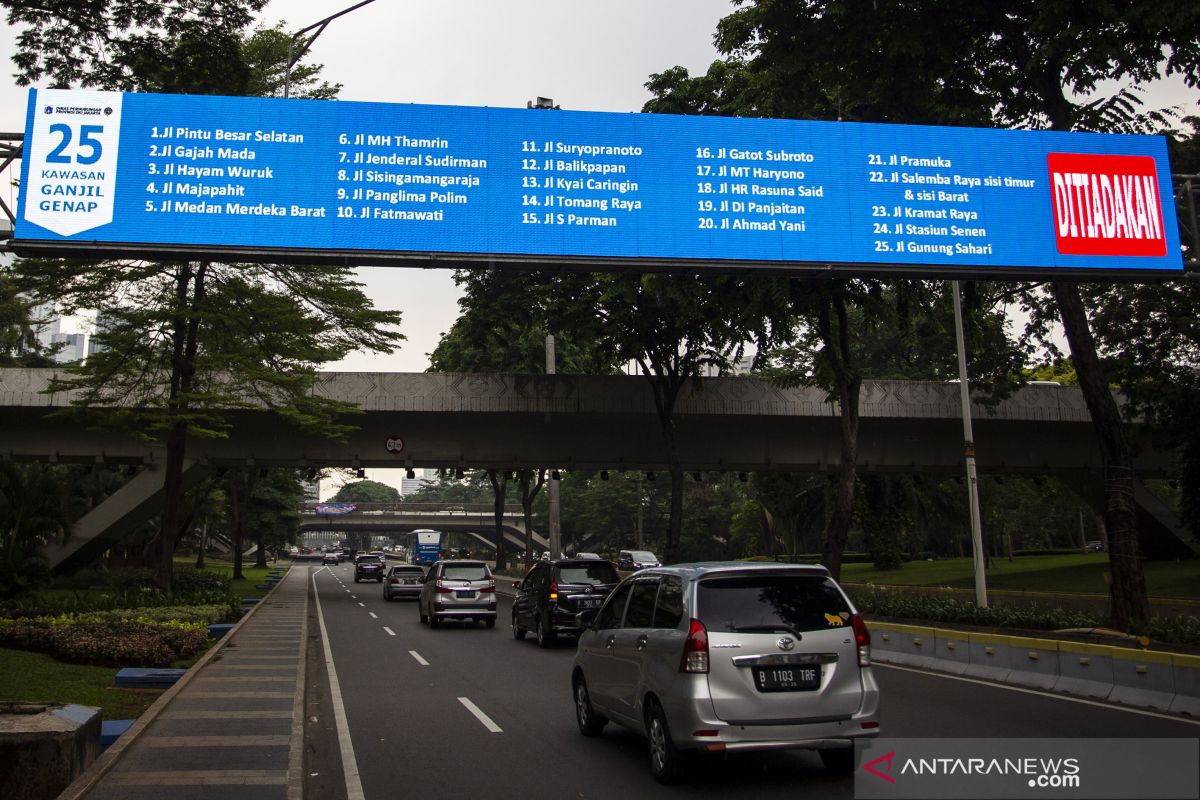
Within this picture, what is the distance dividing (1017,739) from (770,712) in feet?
11.3

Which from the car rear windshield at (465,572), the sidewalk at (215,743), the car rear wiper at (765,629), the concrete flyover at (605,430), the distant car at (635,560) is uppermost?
the concrete flyover at (605,430)

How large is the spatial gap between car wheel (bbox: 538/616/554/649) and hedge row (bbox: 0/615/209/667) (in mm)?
6853

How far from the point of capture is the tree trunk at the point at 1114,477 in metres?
17.1

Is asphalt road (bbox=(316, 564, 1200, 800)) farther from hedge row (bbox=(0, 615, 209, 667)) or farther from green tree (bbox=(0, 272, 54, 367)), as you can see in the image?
green tree (bbox=(0, 272, 54, 367))

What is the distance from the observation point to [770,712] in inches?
298

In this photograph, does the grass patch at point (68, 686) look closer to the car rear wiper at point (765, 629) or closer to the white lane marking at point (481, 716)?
the white lane marking at point (481, 716)

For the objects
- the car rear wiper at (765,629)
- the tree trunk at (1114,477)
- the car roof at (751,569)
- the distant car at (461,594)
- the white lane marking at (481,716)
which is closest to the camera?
the car rear wiper at (765,629)

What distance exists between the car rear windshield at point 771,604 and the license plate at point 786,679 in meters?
0.33

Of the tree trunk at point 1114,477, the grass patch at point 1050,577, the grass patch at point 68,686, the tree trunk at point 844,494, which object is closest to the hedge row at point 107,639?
the grass patch at point 68,686

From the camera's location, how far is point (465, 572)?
86.4ft

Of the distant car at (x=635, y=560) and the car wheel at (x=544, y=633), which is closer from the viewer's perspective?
the car wheel at (x=544, y=633)

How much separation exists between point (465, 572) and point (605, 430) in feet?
→ 39.3

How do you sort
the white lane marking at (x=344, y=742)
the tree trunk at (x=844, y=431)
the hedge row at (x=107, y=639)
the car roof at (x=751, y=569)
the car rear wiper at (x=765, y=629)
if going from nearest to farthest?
1. the car rear wiper at (x=765, y=629)
2. the white lane marking at (x=344, y=742)
3. the car roof at (x=751, y=569)
4. the hedge row at (x=107, y=639)
5. the tree trunk at (x=844, y=431)

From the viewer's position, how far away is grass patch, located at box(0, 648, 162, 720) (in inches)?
485
